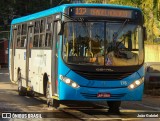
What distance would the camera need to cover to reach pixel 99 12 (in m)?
13.6

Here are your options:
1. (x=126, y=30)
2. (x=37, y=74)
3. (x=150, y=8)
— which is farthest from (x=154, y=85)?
(x=126, y=30)

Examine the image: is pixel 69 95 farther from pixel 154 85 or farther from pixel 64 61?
pixel 154 85

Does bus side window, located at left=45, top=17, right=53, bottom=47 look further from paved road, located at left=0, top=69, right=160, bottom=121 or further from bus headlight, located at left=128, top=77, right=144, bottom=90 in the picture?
bus headlight, located at left=128, top=77, right=144, bottom=90

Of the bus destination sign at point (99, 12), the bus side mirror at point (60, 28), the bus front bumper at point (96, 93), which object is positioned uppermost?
the bus destination sign at point (99, 12)

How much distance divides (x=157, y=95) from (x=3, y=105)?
8626mm

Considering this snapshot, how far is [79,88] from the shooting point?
13.2m

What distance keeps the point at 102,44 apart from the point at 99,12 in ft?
3.10

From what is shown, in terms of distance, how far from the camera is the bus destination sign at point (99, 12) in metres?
13.5

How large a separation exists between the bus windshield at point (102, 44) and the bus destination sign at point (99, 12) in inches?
8.3

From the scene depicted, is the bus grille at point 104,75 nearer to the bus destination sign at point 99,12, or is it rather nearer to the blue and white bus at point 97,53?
the blue and white bus at point 97,53

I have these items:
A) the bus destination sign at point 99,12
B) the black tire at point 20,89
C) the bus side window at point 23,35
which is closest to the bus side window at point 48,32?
the bus destination sign at point 99,12

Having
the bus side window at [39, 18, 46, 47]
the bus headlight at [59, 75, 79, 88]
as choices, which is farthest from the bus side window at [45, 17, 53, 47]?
the bus headlight at [59, 75, 79, 88]

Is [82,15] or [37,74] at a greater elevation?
[82,15]

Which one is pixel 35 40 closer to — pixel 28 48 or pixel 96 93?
pixel 28 48
